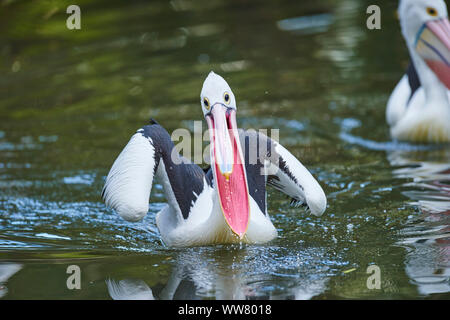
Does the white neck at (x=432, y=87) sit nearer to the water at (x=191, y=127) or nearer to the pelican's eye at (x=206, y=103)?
the water at (x=191, y=127)

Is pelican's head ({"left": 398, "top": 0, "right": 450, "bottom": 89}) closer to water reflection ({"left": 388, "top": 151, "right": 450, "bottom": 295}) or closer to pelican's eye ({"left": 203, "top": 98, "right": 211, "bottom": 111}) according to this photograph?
water reflection ({"left": 388, "top": 151, "right": 450, "bottom": 295})

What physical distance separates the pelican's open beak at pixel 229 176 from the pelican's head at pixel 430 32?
317cm

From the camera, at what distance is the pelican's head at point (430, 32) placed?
21.2ft

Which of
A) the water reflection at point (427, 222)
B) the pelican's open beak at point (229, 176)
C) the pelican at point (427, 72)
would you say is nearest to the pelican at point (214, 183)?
the pelican's open beak at point (229, 176)

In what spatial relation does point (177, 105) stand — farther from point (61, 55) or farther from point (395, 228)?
point (395, 228)

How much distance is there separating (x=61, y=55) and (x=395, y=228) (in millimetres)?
6760

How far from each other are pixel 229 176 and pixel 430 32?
3.36m

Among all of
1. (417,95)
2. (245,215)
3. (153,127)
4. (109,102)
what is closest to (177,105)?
(109,102)

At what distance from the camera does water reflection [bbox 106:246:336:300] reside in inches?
143

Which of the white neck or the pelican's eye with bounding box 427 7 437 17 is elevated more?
the pelican's eye with bounding box 427 7 437 17

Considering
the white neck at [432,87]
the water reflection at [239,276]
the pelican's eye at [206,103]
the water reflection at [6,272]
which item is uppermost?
the white neck at [432,87]

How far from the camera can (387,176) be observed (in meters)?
5.66

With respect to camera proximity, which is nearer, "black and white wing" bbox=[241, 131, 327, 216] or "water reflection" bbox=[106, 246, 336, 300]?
"water reflection" bbox=[106, 246, 336, 300]

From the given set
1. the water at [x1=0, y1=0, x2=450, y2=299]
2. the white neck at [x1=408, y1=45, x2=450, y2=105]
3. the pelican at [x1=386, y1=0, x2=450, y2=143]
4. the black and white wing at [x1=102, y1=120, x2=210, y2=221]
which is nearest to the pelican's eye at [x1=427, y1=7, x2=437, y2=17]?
the pelican at [x1=386, y1=0, x2=450, y2=143]
